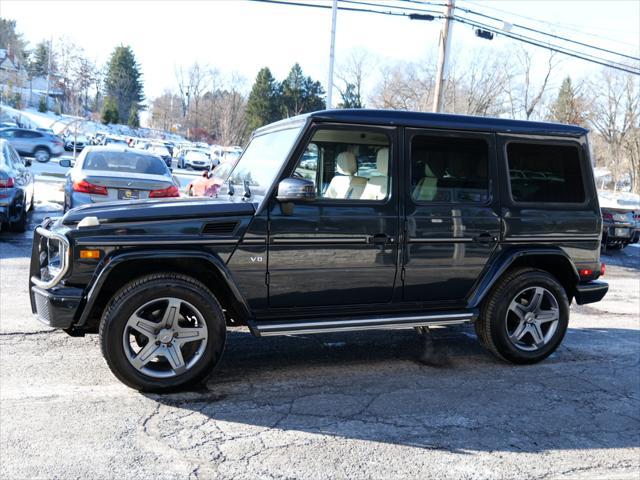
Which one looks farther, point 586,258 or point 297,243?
point 586,258

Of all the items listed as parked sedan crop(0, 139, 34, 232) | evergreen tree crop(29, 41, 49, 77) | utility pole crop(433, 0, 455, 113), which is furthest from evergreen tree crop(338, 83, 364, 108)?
evergreen tree crop(29, 41, 49, 77)

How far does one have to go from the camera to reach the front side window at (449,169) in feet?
16.0

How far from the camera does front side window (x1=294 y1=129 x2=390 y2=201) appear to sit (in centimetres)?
459

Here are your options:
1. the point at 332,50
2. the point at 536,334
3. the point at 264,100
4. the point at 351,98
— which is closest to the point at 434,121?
the point at 536,334

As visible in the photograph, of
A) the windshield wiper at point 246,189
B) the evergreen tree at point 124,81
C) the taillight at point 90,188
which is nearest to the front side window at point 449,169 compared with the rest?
the windshield wiper at point 246,189

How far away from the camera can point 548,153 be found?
538cm

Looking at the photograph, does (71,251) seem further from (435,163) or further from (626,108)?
(626,108)

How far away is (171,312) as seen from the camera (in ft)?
13.8

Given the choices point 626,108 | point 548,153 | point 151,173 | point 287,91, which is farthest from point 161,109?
point 548,153

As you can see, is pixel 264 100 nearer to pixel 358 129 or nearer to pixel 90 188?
pixel 90 188

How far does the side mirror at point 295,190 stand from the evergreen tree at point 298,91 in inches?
2775

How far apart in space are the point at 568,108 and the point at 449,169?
53.9 m

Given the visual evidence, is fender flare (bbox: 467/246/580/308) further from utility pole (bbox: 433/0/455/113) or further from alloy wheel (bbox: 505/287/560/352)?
utility pole (bbox: 433/0/455/113)

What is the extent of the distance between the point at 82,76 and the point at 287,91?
24.5m
